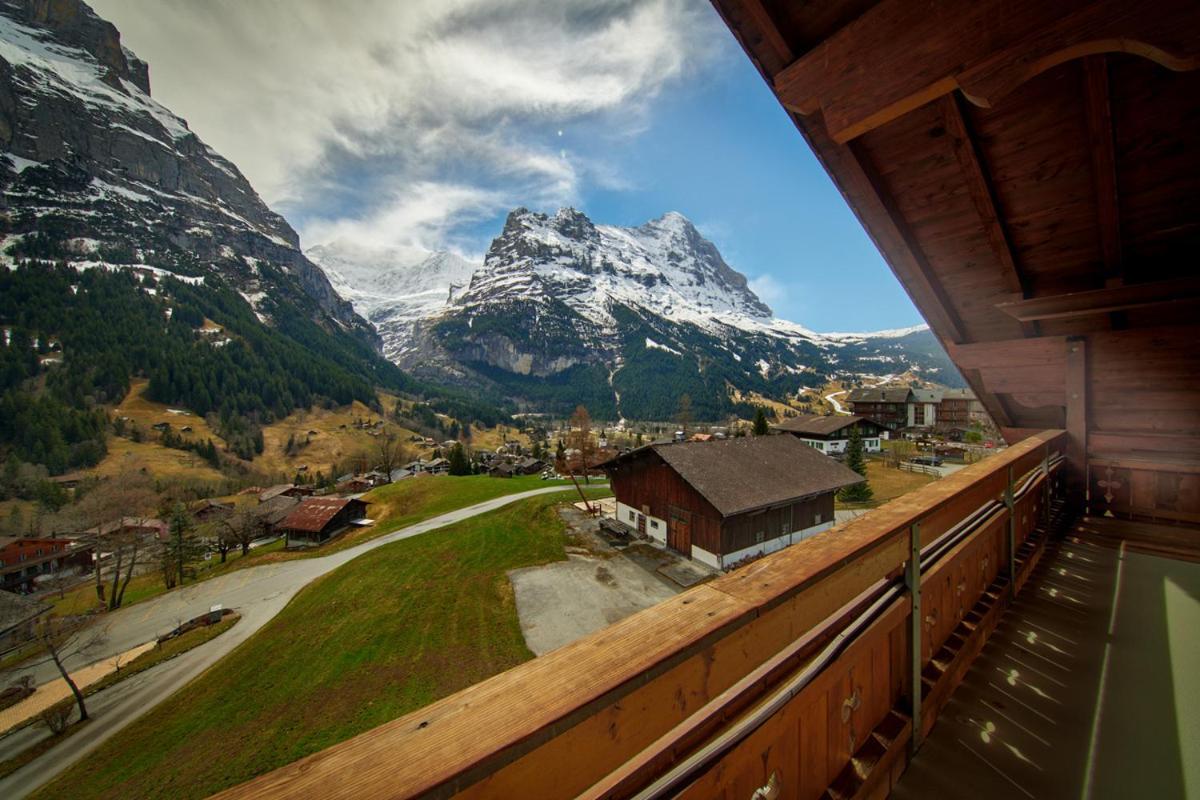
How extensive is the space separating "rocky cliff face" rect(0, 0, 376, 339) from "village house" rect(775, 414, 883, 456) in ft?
602

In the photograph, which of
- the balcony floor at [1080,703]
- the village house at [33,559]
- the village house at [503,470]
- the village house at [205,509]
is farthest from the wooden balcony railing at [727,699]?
the village house at [33,559]

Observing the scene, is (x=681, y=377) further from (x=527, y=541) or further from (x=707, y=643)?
(x=707, y=643)

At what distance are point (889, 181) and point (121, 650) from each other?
37.9m

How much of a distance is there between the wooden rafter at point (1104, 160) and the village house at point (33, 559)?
81330mm

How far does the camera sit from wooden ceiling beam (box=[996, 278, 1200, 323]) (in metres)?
4.25

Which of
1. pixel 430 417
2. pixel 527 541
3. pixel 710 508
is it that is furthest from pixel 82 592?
pixel 430 417

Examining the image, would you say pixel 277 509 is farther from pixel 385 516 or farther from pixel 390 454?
pixel 390 454

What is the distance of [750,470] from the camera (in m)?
22.4

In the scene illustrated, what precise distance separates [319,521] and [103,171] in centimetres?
20799

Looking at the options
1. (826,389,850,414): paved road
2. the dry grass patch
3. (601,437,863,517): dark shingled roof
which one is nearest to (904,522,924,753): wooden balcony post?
the dry grass patch

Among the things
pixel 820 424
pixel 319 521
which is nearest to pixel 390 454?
pixel 319 521

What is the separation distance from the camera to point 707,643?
1118 millimetres

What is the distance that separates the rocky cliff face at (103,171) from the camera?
136 m

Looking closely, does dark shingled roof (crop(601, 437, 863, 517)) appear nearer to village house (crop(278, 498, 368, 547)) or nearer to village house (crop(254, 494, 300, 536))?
village house (crop(278, 498, 368, 547))
